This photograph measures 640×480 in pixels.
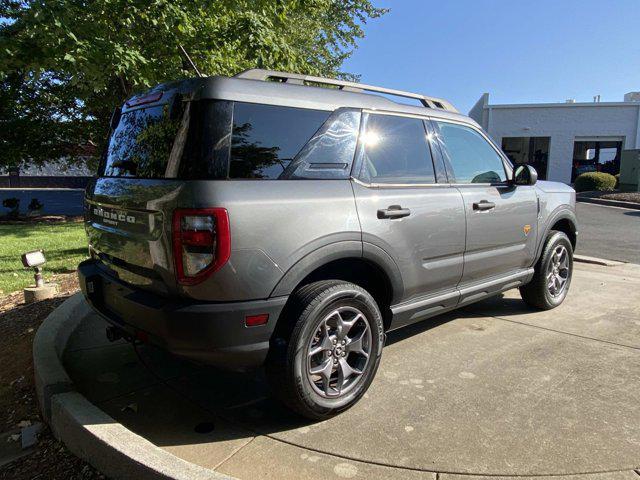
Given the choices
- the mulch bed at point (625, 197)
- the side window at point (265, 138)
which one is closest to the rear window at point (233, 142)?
the side window at point (265, 138)

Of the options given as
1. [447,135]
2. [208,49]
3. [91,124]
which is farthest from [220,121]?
[91,124]

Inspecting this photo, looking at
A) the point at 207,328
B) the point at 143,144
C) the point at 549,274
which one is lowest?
the point at 549,274

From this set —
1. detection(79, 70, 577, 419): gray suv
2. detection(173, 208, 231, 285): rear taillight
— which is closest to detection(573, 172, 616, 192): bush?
detection(79, 70, 577, 419): gray suv

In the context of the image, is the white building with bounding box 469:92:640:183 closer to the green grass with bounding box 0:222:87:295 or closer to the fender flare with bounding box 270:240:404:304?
the green grass with bounding box 0:222:87:295

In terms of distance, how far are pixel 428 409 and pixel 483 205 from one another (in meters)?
1.70

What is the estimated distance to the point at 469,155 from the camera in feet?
13.2

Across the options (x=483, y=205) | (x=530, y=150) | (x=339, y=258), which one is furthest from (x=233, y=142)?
(x=530, y=150)

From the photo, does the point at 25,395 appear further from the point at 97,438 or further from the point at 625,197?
the point at 625,197

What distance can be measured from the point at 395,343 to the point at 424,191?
1406mm

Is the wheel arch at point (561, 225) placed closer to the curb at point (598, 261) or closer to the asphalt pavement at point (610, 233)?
the curb at point (598, 261)

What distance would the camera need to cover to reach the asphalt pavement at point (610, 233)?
8.73 m

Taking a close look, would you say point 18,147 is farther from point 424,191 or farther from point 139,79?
point 424,191

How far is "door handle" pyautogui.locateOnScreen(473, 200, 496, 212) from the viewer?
148 inches

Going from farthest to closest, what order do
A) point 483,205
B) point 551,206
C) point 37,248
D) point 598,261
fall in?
point 37,248 < point 598,261 < point 551,206 < point 483,205
